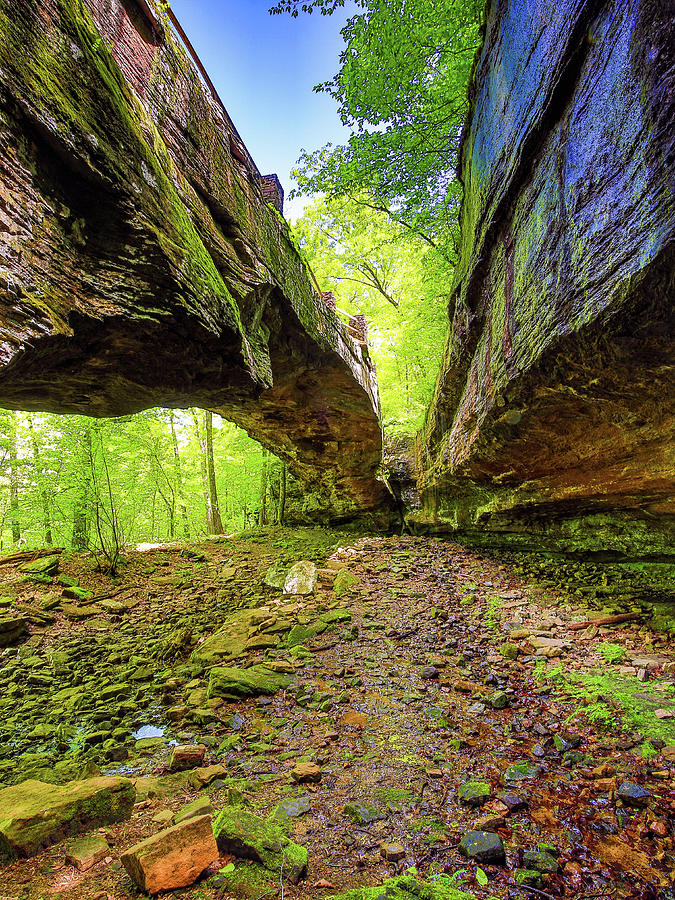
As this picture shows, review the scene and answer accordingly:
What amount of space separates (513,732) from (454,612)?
9.46 feet

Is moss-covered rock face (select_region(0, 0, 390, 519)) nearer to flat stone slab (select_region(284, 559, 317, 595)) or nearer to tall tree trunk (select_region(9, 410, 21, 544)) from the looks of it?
flat stone slab (select_region(284, 559, 317, 595))

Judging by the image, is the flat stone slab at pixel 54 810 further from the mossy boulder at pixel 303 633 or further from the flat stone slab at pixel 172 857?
the mossy boulder at pixel 303 633

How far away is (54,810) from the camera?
203cm

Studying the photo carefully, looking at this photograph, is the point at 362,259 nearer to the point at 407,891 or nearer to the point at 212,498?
the point at 212,498

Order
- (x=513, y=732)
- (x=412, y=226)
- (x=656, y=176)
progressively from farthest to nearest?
(x=412, y=226) < (x=513, y=732) < (x=656, y=176)

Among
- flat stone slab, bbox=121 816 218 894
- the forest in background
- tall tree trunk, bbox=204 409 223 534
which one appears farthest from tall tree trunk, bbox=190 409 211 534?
flat stone slab, bbox=121 816 218 894

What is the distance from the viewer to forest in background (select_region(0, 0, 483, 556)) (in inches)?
260

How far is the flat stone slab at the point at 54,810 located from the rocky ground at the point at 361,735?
21mm

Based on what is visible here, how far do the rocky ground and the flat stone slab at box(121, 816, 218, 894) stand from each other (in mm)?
24

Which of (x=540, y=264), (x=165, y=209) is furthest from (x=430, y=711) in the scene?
(x=165, y=209)

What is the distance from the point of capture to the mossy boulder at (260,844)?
1.81m

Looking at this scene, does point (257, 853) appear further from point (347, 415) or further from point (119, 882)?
point (347, 415)

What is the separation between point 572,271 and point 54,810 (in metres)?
5.02

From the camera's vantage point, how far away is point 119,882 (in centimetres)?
170
